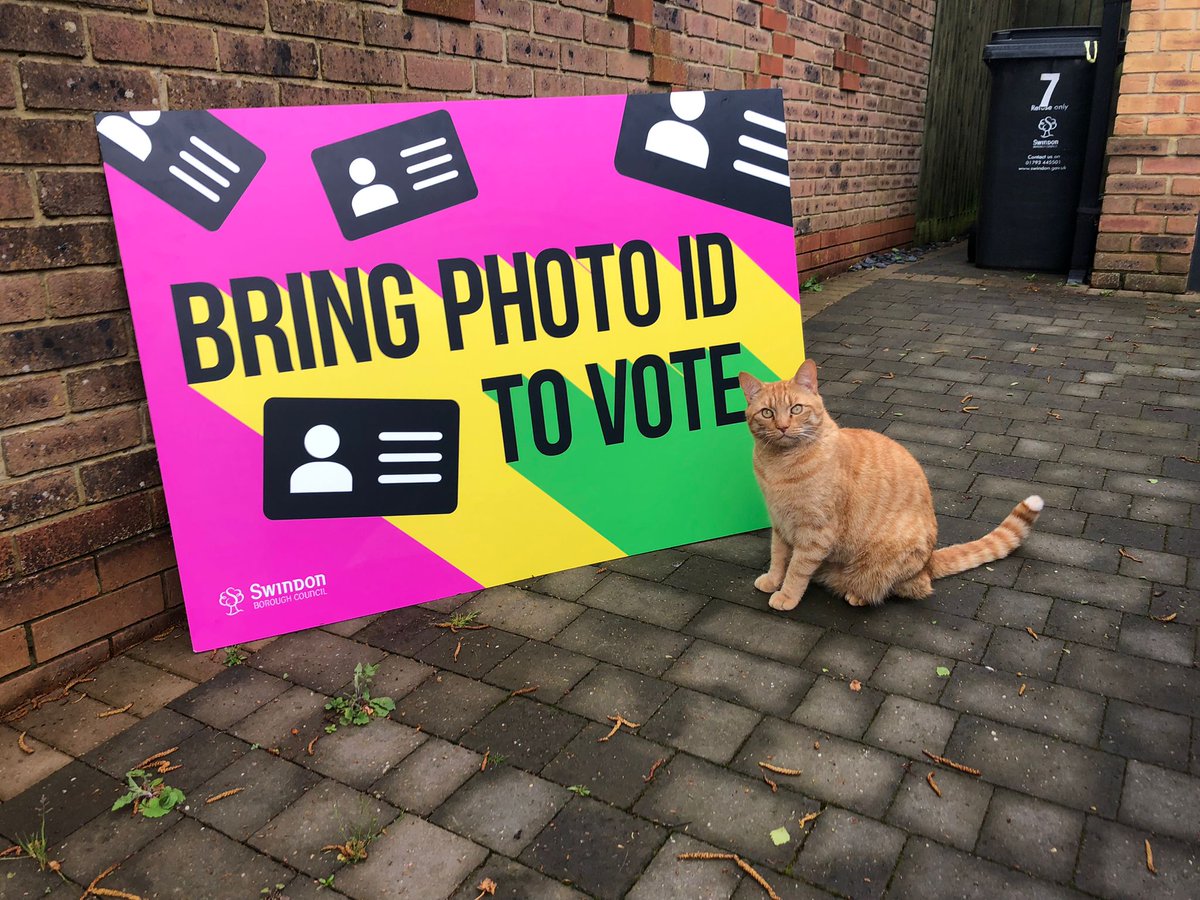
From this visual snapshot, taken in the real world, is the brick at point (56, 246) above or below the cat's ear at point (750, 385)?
above

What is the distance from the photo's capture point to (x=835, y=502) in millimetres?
3150

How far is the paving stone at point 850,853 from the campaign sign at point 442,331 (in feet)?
5.24

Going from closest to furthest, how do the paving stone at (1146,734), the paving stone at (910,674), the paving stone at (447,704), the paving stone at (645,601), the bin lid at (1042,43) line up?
1. the paving stone at (1146,734)
2. the paving stone at (447,704)
3. the paving stone at (910,674)
4. the paving stone at (645,601)
5. the bin lid at (1042,43)

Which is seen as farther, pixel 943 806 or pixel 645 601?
pixel 645 601

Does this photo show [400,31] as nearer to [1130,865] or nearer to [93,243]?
[93,243]

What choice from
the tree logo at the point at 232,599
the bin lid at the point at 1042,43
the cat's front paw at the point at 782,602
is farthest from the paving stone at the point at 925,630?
the bin lid at the point at 1042,43

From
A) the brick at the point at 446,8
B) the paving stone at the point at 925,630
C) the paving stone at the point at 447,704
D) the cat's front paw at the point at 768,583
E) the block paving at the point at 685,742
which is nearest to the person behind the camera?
the block paving at the point at 685,742

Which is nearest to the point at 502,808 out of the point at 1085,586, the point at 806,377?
the point at 806,377

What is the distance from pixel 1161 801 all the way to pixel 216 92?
11.6 ft

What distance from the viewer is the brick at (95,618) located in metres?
2.83

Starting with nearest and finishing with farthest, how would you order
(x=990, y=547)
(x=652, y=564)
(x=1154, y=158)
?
(x=990, y=547) → (x=652, y=564) → (x=1154, y=158)

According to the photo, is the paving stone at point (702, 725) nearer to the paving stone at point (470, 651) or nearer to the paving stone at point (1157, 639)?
the paving stone at point (470, 651)

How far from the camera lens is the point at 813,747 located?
2514mm

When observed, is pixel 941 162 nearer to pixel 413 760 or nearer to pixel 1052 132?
pixel 1052 132
